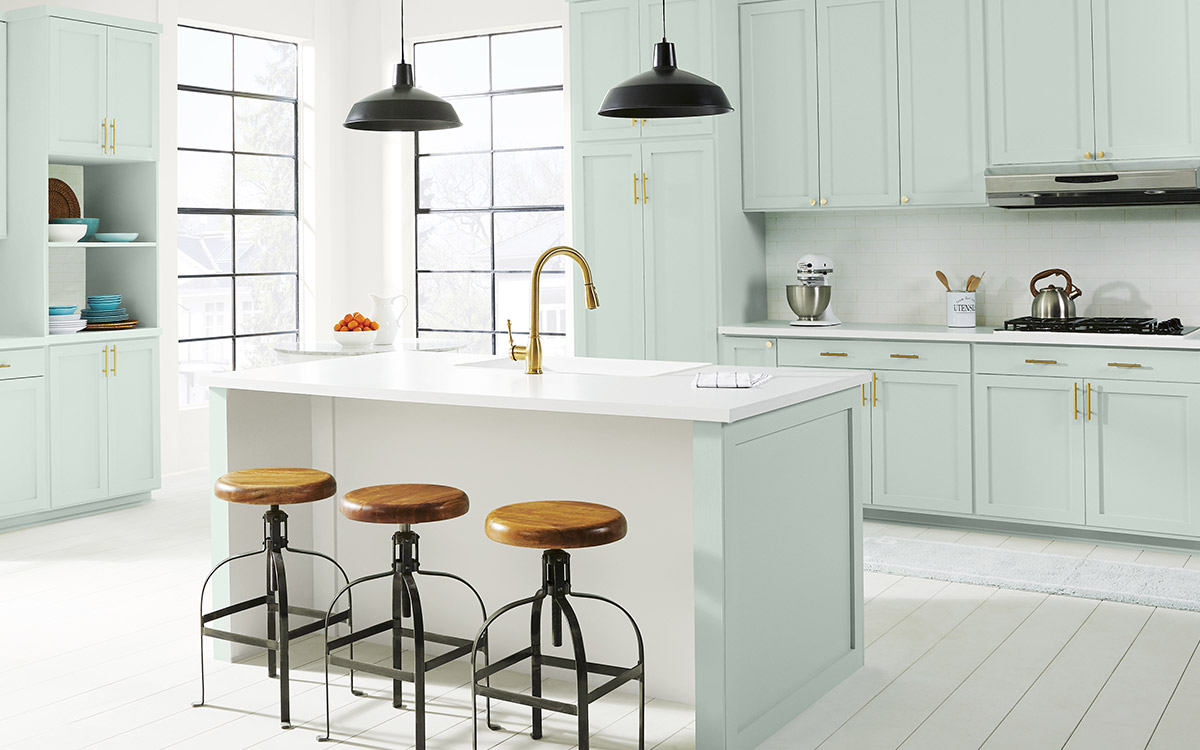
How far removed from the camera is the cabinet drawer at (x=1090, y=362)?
16.8 ft

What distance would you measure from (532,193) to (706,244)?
6.21 feet

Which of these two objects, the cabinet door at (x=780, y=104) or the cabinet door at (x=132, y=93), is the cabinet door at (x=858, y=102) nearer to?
the cabinet door at (x=780, y=104)

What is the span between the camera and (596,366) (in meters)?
4.24

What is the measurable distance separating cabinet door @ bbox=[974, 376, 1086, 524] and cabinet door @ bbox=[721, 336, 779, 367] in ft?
3.48

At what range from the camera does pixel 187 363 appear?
7.59m

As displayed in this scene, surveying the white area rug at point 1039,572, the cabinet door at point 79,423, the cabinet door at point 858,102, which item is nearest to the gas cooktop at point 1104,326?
the cabinet door at point 858,102

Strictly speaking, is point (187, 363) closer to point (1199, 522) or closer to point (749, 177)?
point (749, 177)

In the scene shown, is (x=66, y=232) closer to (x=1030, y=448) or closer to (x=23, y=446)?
(x=23, y=446)

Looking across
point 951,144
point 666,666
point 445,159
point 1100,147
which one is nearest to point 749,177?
point 951,144

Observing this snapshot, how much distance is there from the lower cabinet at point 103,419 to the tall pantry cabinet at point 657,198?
2.38 m

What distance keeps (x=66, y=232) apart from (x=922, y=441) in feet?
14.4

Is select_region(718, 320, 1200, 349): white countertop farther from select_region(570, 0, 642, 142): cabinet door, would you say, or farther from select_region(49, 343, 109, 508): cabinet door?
select_region(49, 343, 109, 508): cabinet door

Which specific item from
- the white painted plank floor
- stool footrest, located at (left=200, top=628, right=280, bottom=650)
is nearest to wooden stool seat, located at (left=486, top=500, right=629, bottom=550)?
the white painted plank floor

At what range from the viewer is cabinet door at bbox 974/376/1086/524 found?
17.7ft
